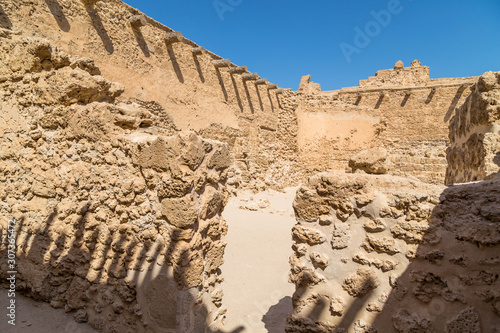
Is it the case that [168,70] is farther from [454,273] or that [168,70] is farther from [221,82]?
[454,273]

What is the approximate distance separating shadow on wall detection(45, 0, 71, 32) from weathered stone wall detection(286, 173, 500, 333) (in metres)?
6.53

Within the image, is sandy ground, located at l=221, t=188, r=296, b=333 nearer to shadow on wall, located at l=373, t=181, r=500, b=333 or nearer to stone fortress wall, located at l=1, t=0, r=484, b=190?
shadow on wall, located at l=373, t=181, r=500, b=333

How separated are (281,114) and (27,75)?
32.7 ft

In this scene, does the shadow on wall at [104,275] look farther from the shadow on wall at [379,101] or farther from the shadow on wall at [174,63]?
the shadow on wall at [379,101]

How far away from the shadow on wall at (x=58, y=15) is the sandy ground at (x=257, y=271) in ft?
17.8

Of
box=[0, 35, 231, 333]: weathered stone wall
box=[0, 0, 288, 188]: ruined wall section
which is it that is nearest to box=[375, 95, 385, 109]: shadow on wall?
box=[0, 0, 288, 188]: ruined wall section

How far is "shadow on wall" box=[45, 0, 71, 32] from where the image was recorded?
5830mm

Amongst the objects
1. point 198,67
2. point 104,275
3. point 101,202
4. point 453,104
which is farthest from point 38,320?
point 453,104

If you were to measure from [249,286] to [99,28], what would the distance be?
647cm

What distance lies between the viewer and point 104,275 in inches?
103

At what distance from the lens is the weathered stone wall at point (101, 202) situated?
7.71 ft

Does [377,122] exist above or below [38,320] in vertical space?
above

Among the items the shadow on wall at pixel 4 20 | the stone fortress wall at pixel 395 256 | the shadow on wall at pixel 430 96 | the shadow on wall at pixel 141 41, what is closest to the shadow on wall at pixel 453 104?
the shadow on wall at pixel 430 96

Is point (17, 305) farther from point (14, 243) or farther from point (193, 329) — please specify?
point (193, 329)
